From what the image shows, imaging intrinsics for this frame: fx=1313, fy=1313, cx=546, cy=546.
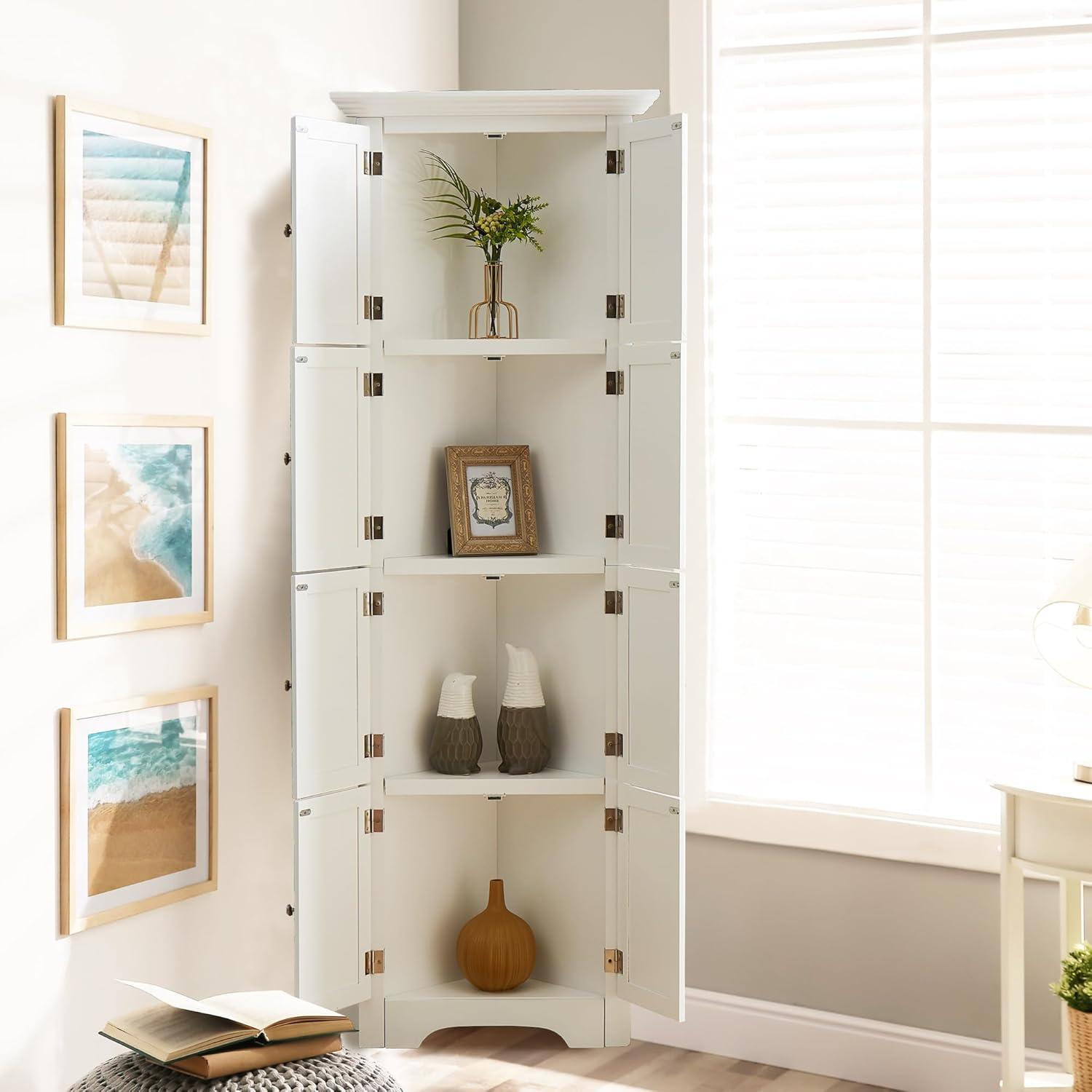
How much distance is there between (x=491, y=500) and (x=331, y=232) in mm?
714

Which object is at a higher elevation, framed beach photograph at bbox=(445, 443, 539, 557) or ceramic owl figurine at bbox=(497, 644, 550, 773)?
framed beach photograph at bbox=(445, 443, 539, 557)

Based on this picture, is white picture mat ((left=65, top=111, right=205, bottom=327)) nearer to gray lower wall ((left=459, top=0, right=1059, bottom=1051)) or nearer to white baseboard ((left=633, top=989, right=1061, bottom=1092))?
gray lower wall ((left=459, top=0, right=1059, bottom=1051))

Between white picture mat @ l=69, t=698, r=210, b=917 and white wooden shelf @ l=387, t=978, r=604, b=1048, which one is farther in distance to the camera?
white wooden shelf @ l=387, t=978, r=604, b=1048

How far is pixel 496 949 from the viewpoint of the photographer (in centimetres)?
310

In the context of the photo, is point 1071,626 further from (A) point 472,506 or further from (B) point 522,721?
(A) point 472,506

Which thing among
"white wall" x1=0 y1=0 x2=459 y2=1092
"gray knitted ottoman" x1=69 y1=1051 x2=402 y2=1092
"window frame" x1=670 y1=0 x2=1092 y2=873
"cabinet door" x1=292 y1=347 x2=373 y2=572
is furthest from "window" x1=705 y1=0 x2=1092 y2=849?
"gray knitted ottoman" x1=69 y1=1051 x2=402 y2=1092

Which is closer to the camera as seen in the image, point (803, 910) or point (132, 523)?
point (132, 523)

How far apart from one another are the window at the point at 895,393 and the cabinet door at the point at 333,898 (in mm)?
884

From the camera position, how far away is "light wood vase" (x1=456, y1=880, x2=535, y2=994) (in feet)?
10.2

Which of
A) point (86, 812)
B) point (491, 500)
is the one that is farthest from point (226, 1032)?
point (491, 500)

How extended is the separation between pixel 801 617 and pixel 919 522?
36cm

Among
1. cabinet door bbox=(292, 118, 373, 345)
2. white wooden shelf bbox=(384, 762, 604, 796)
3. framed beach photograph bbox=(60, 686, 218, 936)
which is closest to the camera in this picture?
framed beach photograph bbox=(60, 686, 218, 936)

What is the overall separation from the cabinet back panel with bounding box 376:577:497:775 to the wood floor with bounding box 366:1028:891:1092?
684 millimetres

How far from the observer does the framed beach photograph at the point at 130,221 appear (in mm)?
2436
